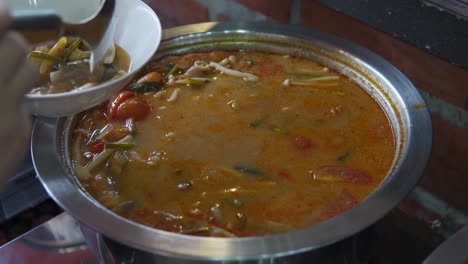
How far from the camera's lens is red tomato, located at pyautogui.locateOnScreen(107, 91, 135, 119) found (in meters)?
1.48

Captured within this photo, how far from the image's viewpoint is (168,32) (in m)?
1.65

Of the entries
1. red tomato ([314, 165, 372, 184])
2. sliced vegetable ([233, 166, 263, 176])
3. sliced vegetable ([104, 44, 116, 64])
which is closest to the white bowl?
sliced vegetable ([104, 44, 116, 64])

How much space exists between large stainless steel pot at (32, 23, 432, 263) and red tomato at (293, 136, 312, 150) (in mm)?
213

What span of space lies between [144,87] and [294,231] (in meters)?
0.72

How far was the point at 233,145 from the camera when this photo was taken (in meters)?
1.38

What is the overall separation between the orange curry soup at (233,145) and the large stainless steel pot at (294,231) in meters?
0.04

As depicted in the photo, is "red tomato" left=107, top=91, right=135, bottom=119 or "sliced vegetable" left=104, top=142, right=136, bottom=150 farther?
"red tomato" left=107, top=91, right=135, bottom=119

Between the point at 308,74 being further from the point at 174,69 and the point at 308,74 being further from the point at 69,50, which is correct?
the point at 69,50

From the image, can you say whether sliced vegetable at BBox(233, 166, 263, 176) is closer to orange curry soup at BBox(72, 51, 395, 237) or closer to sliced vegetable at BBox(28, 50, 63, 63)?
orange curry soup at BBox(72, 51, 395, 237)

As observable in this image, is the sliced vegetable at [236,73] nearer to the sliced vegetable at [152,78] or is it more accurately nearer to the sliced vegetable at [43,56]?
the sliced vegetable at [152,78]

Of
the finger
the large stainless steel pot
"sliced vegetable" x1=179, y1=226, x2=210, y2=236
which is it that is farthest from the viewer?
"sliced vegetable" x1=179, y1=226, x2=210, y2=236

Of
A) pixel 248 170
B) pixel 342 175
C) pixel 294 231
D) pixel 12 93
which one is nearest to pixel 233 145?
pixel 248 170

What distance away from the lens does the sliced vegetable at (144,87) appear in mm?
1555

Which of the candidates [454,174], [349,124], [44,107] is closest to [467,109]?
[454,174]
